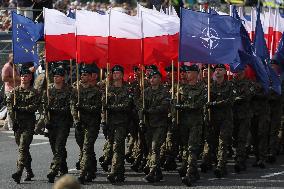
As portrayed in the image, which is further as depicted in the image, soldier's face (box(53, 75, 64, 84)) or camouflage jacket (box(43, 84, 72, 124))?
soldier's face (box(53, 75, 64, 84))

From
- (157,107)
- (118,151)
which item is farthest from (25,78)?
(157,107)

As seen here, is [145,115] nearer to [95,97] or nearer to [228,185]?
[95,97]

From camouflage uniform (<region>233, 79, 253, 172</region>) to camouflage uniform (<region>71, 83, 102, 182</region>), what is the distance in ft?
8.98

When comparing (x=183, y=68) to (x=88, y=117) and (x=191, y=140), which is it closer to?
(x=191, y=140)

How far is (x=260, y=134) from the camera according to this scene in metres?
16.4

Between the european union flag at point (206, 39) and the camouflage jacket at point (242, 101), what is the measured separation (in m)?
1.09

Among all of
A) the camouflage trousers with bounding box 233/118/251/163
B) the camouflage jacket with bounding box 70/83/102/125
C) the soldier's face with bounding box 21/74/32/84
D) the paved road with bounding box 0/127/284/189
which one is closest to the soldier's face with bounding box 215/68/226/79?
the camouflage trousers with bounding box 233/118/251/163

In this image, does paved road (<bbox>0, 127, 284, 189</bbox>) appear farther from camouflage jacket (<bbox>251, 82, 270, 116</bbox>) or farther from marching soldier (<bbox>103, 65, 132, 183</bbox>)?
camouflage jacket (<bbox>251, 82, 270, 116</bbox>)

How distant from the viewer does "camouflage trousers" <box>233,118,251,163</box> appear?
15484mm

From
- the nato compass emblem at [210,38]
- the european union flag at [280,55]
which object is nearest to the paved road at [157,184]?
the european union flag at [280,55]

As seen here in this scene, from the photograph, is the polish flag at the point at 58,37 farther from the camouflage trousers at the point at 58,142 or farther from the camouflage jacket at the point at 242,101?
the camouflage jacket at the point at 242,101

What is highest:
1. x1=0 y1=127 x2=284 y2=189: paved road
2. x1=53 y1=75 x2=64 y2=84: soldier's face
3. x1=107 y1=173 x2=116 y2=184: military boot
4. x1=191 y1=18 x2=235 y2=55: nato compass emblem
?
x1=191 y1=18 x2=235 y2=55: nato compass emblem

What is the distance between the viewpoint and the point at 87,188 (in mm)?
13750

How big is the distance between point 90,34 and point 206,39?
209 cm
